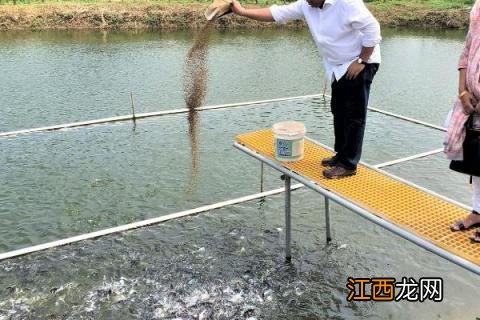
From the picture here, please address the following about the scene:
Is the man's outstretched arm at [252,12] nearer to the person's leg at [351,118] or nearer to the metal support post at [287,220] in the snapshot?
the person's leg at [351,118]

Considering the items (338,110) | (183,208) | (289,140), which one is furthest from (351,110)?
(183,208)

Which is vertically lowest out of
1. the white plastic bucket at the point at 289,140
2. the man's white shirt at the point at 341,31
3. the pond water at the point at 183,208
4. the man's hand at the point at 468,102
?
the pond water at the point at 183,208

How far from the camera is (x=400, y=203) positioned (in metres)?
3.26

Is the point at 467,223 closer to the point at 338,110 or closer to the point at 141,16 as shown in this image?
the point at 338,110

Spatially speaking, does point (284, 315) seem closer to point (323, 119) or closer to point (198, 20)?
point (323, 119)

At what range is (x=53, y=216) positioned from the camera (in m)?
5.42

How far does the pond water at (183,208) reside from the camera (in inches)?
159

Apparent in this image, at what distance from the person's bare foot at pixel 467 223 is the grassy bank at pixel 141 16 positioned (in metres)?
17.0

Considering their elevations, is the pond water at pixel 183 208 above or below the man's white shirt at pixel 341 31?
below

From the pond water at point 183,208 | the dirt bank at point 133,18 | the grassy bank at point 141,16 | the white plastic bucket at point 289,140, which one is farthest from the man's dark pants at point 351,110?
the dirt bank at point 133,18

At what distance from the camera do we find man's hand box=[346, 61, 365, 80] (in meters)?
3.29

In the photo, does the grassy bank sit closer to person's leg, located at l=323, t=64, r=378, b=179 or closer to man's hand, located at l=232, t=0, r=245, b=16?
man's hand, located at l=232, t=0, r=245, b=16

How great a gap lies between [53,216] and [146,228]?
1.20 metres

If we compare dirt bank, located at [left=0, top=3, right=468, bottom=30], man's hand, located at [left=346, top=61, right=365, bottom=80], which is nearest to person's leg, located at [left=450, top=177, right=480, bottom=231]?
man's hand, located at [left=346, top=61, right=365, bottom=80]
